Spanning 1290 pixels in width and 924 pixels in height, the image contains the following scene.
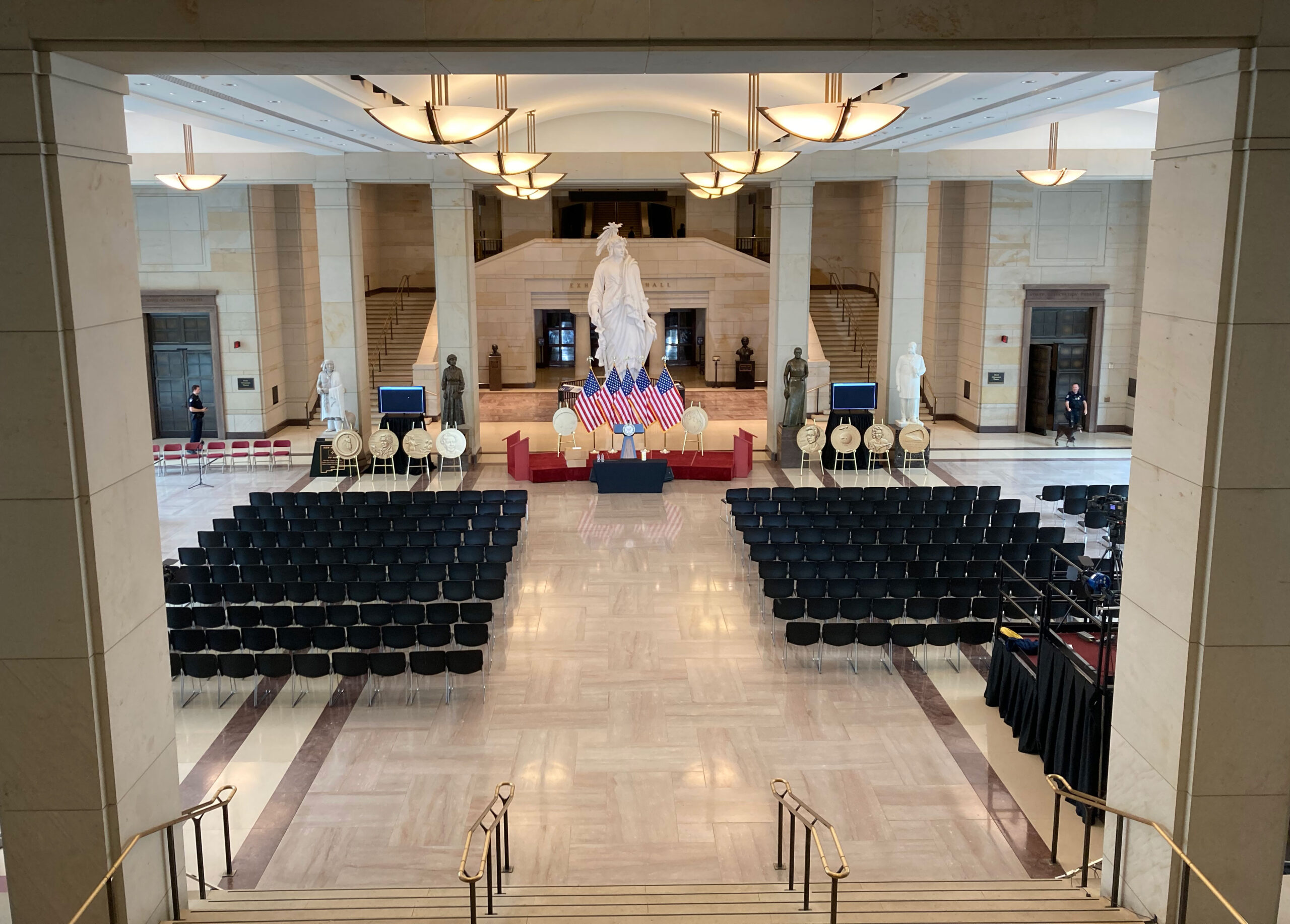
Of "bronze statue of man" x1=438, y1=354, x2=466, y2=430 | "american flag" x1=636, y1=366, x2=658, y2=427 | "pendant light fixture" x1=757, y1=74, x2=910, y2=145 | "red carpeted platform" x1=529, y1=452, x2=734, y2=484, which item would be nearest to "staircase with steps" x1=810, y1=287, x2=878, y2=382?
"red carpeted platform" x1=529, y1=452, x2=734, y2=484

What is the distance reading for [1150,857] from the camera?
6.75 meters

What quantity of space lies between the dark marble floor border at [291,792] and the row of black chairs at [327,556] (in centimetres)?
240

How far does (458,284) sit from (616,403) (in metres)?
4.33

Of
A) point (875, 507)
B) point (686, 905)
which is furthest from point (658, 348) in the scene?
point (686, 905)

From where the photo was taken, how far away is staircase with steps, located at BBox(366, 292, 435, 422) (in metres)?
28.7

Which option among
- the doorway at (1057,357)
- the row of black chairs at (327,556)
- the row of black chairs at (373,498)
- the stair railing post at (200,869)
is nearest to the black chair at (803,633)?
the row of black chairs at (327,556)

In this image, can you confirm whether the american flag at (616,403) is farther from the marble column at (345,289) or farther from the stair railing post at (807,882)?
the stair railing post at (807,882)

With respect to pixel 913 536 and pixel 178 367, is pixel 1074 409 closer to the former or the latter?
pixel 913 536

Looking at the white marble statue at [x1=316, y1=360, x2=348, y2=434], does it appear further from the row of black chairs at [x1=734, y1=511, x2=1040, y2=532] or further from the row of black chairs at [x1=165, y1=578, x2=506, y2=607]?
the row of black chairs at [x1=734, y1=511, x2=1040, y2=532]

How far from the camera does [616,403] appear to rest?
20.9 meters

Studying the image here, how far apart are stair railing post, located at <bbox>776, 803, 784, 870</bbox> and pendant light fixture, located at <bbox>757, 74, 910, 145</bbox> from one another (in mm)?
6087

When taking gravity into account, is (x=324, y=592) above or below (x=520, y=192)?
A: below

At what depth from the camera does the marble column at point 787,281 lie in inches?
873

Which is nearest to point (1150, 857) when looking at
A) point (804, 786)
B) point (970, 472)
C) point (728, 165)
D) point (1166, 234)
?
point (804, 786)
